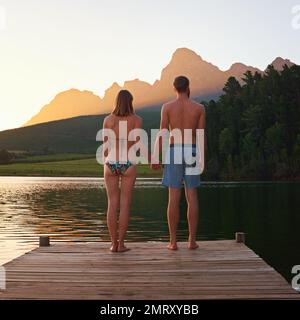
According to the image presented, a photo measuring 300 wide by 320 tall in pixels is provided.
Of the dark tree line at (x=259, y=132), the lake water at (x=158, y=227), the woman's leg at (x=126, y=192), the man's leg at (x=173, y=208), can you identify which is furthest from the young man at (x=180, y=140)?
the dark tree line at (x=259, y=132)

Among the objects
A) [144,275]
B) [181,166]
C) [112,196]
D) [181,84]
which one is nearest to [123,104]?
[181,84]

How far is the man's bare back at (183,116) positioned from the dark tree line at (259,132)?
102573 mm

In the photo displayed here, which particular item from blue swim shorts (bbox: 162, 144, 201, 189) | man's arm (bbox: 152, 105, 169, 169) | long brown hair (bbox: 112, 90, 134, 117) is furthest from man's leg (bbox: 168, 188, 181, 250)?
long brown hair (bbox: 112, 90, 134, 117)

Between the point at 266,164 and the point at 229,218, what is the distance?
3055 inches

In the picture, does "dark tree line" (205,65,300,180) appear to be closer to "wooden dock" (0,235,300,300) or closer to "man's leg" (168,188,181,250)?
"man's leg" (168,188,181,250)

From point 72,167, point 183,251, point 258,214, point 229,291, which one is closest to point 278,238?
point 258,214

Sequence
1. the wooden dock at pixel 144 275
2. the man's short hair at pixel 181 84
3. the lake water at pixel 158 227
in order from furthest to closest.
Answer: the lake water at pixel 158 227, the man's short hair at pixel 181 84, the wooden dock at pixel 144 275

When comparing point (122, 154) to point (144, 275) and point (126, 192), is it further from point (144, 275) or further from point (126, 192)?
point (144, 275)

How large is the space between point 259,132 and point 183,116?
109m

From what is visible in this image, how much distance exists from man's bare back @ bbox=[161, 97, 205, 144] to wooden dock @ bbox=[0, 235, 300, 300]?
2308mm

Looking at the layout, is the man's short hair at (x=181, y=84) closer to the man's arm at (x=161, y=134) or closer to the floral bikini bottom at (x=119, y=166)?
the man's arm at (x=161, y=134)

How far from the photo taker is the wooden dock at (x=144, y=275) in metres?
7.51
